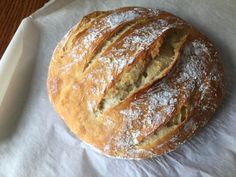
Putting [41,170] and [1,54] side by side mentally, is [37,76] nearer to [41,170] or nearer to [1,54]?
[1,54]

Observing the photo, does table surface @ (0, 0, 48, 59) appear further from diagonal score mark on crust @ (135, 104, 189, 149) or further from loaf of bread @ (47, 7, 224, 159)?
diagonal score mark on crust @ (135, 104, 189, 149)

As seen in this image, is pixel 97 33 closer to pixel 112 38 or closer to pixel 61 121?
pixel 112 38

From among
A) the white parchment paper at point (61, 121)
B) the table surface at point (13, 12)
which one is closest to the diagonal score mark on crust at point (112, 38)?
the white parchment paper at point (61, 121)

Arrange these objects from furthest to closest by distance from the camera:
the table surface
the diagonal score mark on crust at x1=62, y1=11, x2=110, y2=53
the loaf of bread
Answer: the table surface → the diagonal score mark on crust at x1=62, y1=11, x2=110, y2=53 → the loaf of bread

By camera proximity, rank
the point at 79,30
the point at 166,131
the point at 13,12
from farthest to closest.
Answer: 1. the point at 13,12
2. the point at 79,30
3. the point at 166,131

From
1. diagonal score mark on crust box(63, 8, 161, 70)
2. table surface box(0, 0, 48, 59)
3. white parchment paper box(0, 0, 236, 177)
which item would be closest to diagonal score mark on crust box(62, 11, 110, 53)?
diagonal score mark on crust box(63, 8, 161, 70)

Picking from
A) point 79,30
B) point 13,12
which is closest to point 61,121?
point 79,30
